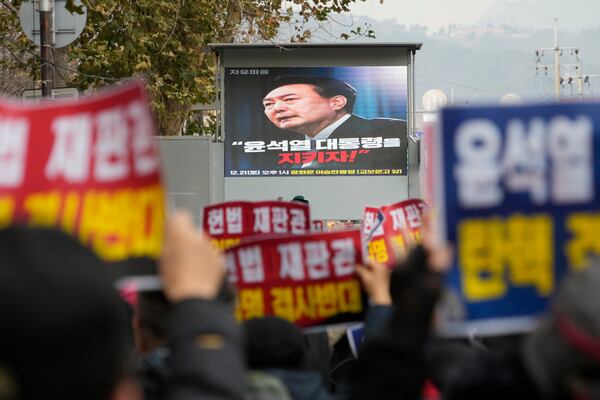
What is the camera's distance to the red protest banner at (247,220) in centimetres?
609

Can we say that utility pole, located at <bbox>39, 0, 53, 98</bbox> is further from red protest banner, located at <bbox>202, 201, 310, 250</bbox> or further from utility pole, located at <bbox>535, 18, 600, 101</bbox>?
utility pole, located at <bbox>535, 18, 600, 101</bbox>

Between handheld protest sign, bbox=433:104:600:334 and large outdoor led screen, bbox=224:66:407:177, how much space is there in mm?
14829

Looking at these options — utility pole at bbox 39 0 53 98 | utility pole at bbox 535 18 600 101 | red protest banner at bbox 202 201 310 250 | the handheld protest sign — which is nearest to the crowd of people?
the handheld protest sign

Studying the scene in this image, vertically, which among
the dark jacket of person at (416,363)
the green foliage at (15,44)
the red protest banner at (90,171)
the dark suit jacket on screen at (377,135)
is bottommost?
the dark jacket of person at (416,363)

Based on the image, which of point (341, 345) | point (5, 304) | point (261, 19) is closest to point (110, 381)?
point (5, 304)

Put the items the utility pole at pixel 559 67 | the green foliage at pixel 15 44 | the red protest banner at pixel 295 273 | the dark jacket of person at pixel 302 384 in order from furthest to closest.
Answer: the utility pole at pixel 559 67 → the green foliage at pixel 15 44 → the red protest banner at pixel 295 273 → the dark jacket of person at pixel 302 384

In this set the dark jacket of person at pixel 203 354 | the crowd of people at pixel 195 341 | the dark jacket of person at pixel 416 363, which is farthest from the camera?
the dark jacket of person at pixel 416 363

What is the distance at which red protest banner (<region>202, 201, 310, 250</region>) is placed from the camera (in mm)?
6094

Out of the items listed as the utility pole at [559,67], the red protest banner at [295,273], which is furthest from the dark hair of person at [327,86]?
the utility pole at [559,67]

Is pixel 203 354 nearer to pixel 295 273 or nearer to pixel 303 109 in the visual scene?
pixel 295 273

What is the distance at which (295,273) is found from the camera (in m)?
4.20

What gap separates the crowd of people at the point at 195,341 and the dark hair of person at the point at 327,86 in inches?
572

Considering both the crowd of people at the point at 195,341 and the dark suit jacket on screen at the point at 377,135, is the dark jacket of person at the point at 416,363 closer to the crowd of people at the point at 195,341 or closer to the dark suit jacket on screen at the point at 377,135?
the crowd of people at the point at 195,341

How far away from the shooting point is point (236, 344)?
1981mm
